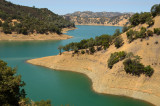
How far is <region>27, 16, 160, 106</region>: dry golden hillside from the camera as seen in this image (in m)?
39.6

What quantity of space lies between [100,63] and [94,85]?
10165mm

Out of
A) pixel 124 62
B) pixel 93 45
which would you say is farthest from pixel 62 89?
pixel 93 45

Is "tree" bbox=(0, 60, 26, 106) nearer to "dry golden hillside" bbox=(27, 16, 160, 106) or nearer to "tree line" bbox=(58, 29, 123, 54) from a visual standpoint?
"dry golden hillside" bbox=(27, 16, 160, 106)

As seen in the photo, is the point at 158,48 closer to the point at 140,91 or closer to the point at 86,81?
the point at 140,91

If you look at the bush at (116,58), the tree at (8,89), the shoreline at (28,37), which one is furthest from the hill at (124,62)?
the shoreline at (28,37)

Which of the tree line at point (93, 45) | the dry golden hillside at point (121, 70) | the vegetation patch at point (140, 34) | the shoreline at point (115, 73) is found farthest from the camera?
the tree line at point (93, 45)

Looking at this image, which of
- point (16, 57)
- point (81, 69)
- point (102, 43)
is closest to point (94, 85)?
point (81, 69)

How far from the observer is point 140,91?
39.6 metres

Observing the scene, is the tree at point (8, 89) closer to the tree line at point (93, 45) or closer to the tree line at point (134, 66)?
the tree line at point (134, 66)

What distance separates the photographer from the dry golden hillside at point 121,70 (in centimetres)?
3962

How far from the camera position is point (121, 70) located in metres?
44.1

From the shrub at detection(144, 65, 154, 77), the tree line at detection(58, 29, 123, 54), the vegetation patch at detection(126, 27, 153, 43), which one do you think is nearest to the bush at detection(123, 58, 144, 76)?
the shrub at detection(144, 65, 154, 77)

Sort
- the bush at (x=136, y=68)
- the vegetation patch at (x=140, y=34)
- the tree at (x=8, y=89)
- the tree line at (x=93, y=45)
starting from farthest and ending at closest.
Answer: the tree line at (x=93, y=45)
the vegetation patch at (x=140, y=34)
the bush at (x=136, y=68)
the tree at (x=8, y=89)

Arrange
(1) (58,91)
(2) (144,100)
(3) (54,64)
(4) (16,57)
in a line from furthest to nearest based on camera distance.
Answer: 1. (4) (16,57)
2. (3) (54,64)
3. (1) (58,91)
4. (2) (144,100)
